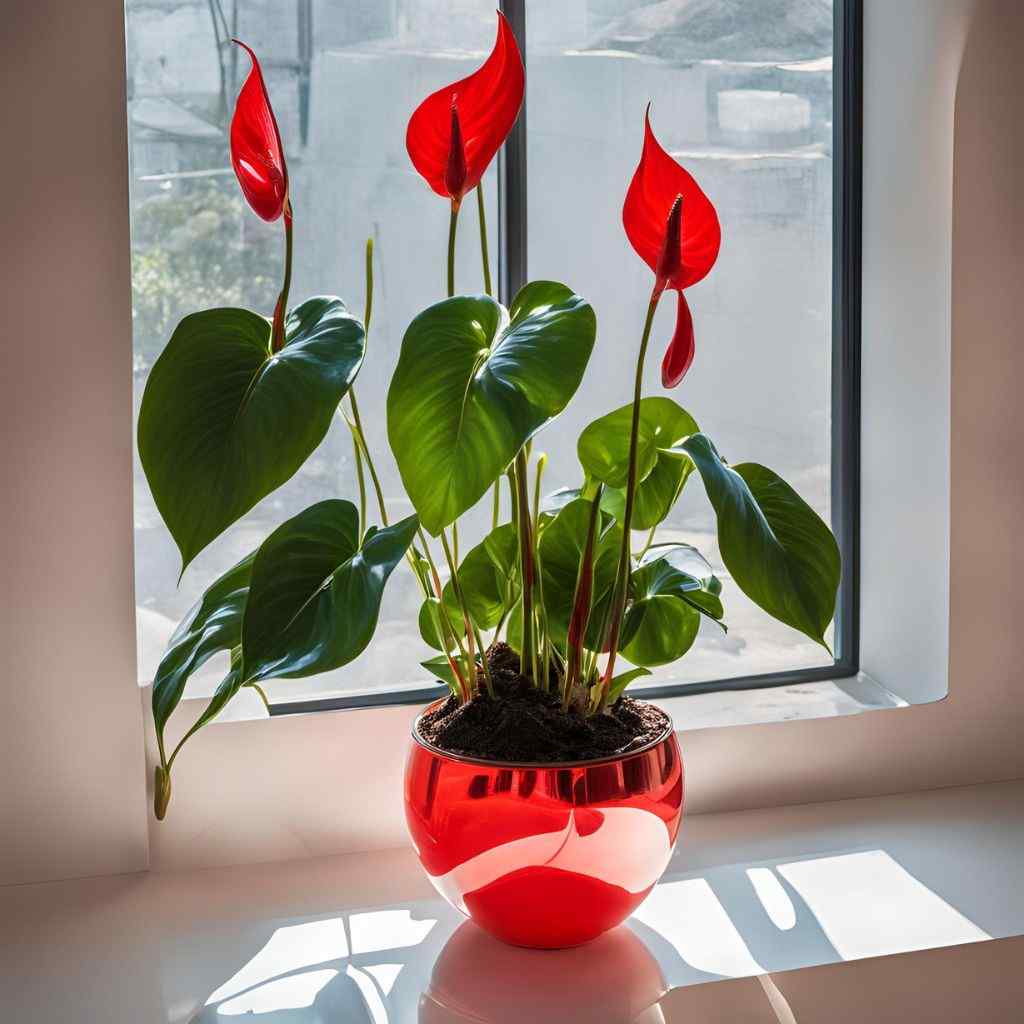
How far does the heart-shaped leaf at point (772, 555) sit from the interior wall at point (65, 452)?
576 millimetres

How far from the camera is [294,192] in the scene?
1.40 meters

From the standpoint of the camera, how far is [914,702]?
58.8 inches

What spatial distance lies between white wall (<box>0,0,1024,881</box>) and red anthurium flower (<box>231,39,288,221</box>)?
30 cm

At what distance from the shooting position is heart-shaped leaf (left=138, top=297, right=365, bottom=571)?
2.49ft

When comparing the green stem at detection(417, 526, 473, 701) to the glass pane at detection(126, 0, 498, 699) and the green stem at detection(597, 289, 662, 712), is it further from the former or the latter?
the glass pane at detection(126, 0, 498, 699)

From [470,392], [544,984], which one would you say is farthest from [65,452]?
[544,984]

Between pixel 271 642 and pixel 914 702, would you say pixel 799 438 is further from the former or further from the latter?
pixel 271 642

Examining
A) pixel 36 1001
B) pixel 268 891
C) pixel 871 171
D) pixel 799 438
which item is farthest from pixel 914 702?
pixel 36 1001

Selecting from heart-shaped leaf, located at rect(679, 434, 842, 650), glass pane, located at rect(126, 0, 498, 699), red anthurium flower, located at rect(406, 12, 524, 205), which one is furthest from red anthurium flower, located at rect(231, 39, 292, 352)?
glass pane, located at rect(126, 0, 498, 699)

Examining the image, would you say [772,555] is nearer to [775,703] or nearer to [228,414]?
[228,414]

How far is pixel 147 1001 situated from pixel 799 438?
3.39 ft

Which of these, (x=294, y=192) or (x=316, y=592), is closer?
(x=316, y=592)

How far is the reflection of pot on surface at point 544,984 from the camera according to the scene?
3.23ft

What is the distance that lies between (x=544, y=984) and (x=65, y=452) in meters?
0.64
